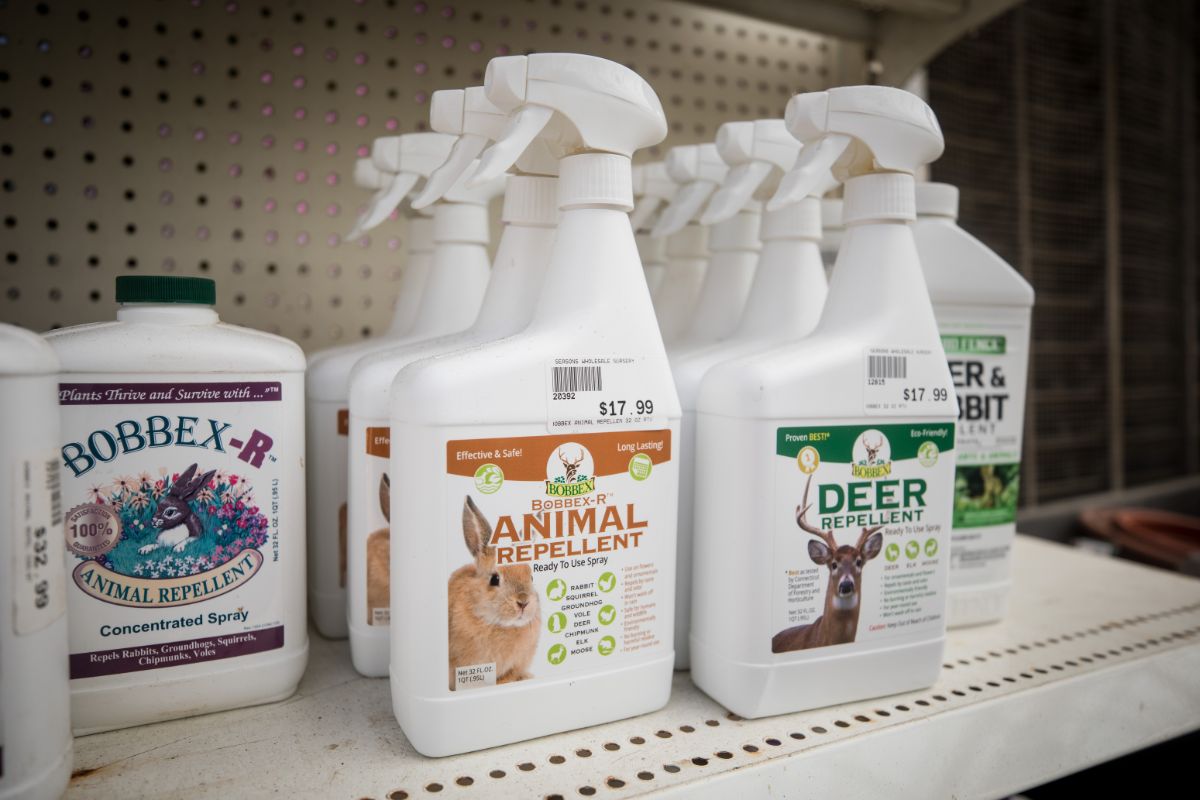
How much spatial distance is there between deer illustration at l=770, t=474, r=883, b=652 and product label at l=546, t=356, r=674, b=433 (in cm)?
14

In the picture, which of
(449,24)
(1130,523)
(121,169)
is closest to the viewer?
(121,169)

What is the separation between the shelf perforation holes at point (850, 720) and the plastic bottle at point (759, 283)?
144mm

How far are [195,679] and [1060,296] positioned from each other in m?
2.34

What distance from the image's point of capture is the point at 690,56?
3.66 ft

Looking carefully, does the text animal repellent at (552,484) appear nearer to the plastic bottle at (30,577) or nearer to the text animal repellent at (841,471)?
the text animal repellent at (841,471)

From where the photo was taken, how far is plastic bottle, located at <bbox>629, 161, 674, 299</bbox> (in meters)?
0.88

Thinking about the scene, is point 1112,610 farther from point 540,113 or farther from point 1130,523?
point 1130,523

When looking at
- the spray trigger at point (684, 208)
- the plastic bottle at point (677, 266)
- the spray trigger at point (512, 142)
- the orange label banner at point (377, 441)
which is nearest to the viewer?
the spray trigger at point (512, 142)

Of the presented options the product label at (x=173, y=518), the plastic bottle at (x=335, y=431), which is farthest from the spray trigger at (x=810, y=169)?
the product label at (x=173, y=518)

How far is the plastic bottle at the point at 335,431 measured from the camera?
76cm

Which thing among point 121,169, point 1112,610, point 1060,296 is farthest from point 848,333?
point 1060,296

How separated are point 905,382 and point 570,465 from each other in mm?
288

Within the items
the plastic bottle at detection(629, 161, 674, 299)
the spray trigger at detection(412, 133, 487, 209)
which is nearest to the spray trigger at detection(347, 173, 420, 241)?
the spray trigger at detection(412, 133, 487, 209)

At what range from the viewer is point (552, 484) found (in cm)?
60
